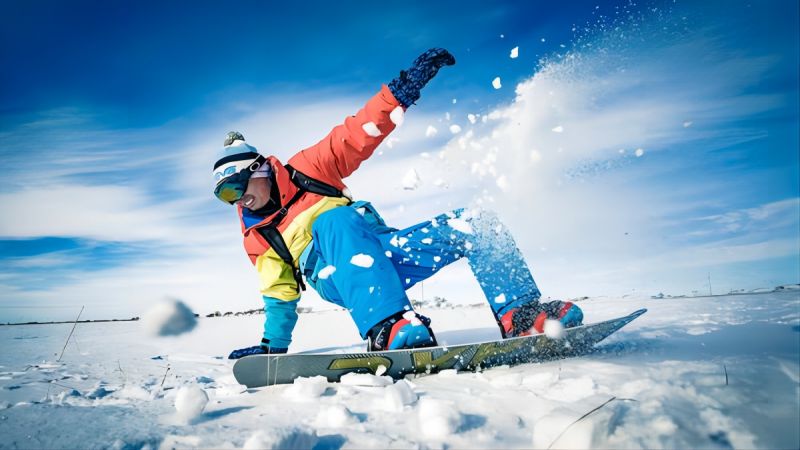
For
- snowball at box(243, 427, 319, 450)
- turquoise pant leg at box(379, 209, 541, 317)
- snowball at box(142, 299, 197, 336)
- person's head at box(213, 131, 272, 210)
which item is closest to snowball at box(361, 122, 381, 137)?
turquoise pant leg at box(379, 209, 541, 317)

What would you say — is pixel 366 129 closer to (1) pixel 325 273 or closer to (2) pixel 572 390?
(1) pixel 325 273

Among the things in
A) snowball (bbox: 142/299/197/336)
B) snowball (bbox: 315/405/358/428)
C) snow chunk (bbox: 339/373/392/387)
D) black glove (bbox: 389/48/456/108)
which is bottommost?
snow chunk (bbox: 339/373/392/387)

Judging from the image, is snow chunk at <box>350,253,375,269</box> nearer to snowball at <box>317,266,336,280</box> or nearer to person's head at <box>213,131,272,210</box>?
snowball at <box>317,266,336,280</box>

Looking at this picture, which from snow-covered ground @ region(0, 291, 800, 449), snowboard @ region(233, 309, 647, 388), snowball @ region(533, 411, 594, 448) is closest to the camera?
snowball @ region(533, 411, 594, 448)

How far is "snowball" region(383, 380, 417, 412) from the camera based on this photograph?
1.45 m

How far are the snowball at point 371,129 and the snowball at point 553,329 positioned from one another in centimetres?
196

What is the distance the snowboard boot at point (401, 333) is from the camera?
2376 millimetres

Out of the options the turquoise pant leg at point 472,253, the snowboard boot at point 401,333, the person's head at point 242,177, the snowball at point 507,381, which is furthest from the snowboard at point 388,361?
the person's head at point 242,177

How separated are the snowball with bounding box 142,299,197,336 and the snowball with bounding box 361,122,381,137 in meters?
1.84

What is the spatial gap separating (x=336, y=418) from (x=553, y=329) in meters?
1.71

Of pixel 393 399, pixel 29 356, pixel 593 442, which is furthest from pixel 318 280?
pixel 29 356

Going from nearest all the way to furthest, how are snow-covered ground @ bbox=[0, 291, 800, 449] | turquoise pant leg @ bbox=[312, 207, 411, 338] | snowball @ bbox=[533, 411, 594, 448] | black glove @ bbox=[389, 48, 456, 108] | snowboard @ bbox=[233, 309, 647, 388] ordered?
snowball @ bbox=[533, 411, 594, 448]
snow-covered ground @ bbox=[0, 291, 800, 449]
snowboard @ bbox=[233, 309, 647, 388]
turquoise pant leg @ bbox=[312, 207, 411, 338]
black glove @ bbox=[389, 48, 456, 108]

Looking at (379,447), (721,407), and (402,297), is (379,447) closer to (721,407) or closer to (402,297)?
(721,407)

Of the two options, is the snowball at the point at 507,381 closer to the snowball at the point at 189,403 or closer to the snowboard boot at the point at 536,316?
the snowboard boot at the point at 536,316
